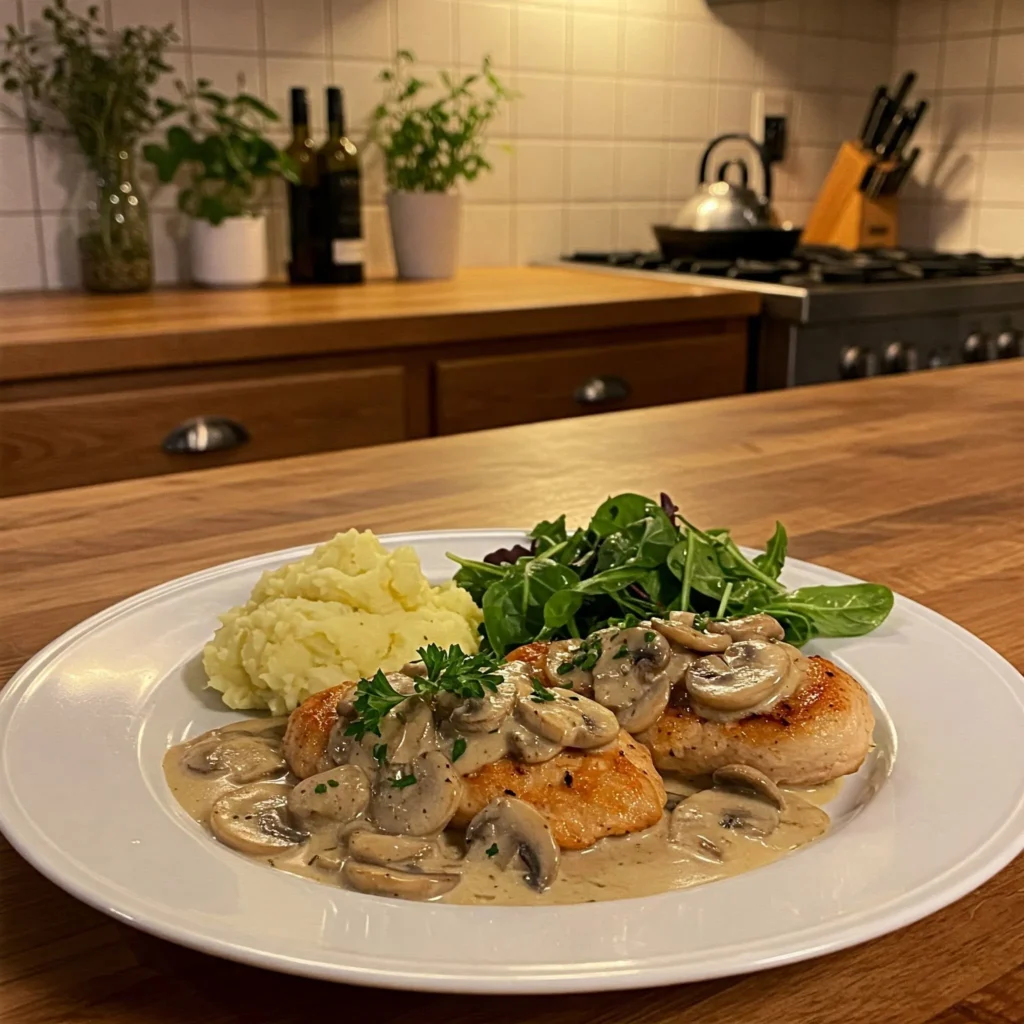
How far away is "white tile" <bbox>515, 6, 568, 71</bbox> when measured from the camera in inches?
126

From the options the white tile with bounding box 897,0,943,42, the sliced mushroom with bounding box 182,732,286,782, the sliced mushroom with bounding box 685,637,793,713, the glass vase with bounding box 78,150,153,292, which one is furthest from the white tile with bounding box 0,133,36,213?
the white tile with bounding box 897,0,943,42

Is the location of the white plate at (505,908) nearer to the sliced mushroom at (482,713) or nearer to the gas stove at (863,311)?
the sliced mushroom at (482,713)

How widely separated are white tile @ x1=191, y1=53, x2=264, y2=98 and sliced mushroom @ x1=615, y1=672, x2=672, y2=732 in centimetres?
245

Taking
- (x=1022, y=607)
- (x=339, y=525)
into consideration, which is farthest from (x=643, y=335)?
(x=1022, y=607)

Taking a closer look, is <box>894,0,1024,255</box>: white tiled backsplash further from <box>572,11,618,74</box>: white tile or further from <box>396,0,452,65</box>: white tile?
<box>396,0,452,65</box>: white tile

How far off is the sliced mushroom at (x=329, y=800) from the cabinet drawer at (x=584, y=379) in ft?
5.65

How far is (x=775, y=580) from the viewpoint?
0.96 meters

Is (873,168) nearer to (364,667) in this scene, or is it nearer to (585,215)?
(585,215)

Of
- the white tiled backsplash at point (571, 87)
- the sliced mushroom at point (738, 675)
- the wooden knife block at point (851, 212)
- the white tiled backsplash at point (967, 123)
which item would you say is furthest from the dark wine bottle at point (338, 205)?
the sliced mushroom at point (738, 675)

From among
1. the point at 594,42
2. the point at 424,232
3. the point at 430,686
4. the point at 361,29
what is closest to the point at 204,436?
the point at 424,232

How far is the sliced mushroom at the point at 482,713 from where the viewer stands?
670 millimetres

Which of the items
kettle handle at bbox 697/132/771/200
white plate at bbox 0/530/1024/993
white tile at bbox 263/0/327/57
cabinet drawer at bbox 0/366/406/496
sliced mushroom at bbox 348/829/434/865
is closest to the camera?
white plate at bbox 0/530/1024/993

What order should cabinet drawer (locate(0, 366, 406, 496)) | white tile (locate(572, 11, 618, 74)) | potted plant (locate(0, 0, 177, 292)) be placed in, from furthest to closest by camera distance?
white tile (locate(572, 11, 618, 74))
potted plant (locate(0, 0, 177, 292))
cabinet drawer (locate(0, 366, 406, 496))

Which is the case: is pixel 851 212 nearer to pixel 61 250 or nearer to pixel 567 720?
pixel 61 250
